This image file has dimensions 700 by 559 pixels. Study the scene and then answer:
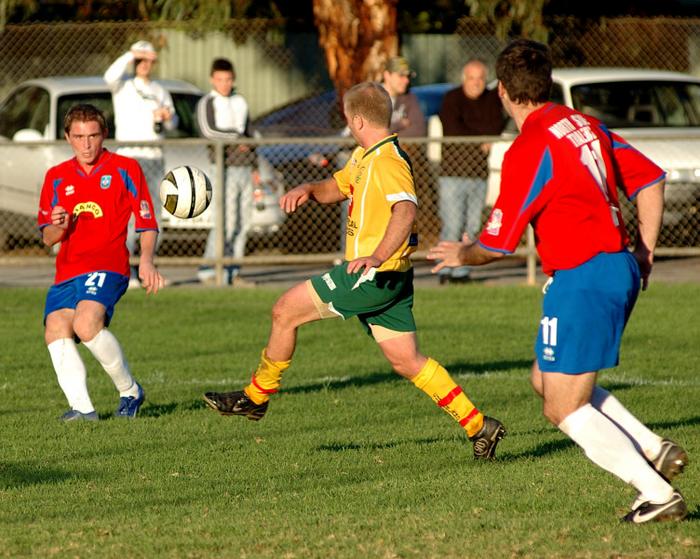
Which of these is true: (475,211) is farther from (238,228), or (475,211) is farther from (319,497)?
(319,497)

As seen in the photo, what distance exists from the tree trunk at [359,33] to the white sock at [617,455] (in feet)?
40.6

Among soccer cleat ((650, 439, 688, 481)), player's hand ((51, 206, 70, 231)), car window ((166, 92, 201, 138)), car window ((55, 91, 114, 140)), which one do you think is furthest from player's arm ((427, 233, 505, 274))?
car window ((166, 92, 201, 138))

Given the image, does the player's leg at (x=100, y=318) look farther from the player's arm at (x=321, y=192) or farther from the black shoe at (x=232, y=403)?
the player's arm at (x=321, y=192)

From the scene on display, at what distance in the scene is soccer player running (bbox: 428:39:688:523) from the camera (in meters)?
5.71

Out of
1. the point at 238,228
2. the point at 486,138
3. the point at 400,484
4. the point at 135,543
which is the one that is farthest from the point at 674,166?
the point at 135,543

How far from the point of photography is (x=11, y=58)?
21.0 m

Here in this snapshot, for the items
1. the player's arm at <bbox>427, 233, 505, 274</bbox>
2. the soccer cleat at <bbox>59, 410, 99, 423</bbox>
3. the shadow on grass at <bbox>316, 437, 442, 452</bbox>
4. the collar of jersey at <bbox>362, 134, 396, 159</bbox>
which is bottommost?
the soccer cleat at <bbox>59, 410, 99, 423</bbox>

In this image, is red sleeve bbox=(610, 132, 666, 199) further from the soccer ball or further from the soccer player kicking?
the soccer ball

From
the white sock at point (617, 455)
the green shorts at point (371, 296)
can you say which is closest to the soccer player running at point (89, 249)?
the green shorts at point (371, 296)

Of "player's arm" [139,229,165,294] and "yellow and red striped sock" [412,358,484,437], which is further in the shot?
"player's arm" [139,229,165,294]

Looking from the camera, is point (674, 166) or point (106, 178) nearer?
point (106, 178)

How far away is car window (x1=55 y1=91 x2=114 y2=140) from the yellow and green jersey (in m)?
8.95

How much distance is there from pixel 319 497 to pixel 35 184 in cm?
974

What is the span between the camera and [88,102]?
1625cm
